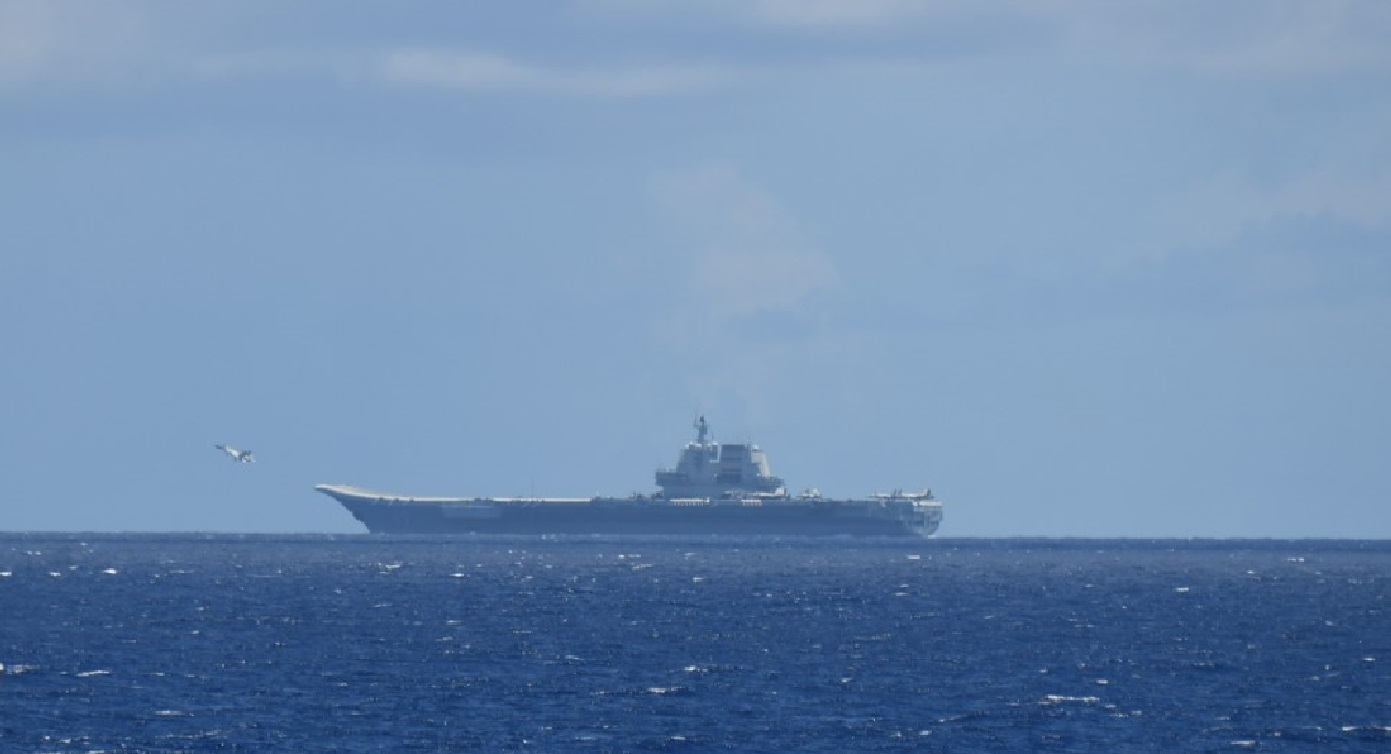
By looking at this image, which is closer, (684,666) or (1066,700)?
(1066,700)

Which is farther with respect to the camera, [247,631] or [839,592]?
[839,592]

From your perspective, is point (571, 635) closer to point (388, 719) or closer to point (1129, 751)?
point (388, 719)

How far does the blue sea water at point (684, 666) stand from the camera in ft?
177

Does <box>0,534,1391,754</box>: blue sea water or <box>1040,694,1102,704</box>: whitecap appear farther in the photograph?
<box>1040,694,1102,704</box>: whitecap

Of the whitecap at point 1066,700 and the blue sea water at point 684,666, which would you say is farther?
the whitecap at point 1066,700

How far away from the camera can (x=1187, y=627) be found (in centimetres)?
8806

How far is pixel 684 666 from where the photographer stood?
69688 mm

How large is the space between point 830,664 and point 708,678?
221 inches

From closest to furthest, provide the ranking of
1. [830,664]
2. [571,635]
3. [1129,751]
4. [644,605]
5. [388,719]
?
[1129,751]
[388,719]
[830,664]
[571,635]
[644,605]

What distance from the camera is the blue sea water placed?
54.0 metres

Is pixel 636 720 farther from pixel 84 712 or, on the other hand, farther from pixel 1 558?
pixel 1 558

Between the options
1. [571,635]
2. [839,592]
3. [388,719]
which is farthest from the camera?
[839,592]

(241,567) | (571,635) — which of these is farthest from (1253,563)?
(571,635)

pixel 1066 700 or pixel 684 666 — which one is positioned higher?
pixel 684 666
